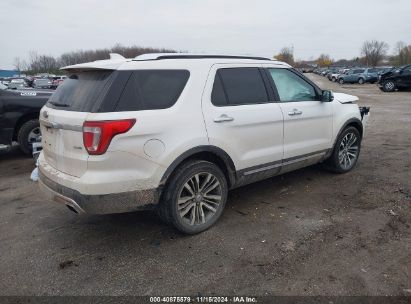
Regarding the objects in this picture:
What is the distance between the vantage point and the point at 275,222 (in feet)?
14.0

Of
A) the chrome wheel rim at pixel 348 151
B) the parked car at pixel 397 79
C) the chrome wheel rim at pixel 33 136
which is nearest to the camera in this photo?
the chrome wheel rim at pixel 348 151

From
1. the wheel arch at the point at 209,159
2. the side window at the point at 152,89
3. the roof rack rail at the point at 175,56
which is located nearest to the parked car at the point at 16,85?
the roof rack rail at the point at 175,56

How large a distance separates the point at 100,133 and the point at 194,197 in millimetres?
1211

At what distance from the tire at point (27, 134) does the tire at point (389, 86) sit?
22771mm

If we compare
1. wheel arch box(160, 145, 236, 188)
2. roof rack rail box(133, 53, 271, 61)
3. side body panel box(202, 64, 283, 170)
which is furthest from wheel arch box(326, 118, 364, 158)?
roof rack rail box(133, 53, 271, 61)

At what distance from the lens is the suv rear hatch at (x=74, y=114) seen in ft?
11.1

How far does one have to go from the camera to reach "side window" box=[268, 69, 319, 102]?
478 centimetres

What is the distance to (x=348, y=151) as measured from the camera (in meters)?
Answer: 5.98

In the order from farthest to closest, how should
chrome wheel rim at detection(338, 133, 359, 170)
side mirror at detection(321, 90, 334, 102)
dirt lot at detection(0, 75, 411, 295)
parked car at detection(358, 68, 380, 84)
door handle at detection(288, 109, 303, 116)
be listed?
parked car at detection(358, 68, 380, 84) < chrome wheel rim at detection(338, 133, 359, 170) < side mirror at detection(321, 90, 334, 102) < door handle at detection(288, 109, 303, 116) < dirt lot at detection(0, 75, 411, 295)

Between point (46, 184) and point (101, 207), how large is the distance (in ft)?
2.82

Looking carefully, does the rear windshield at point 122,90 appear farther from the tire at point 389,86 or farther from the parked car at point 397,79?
the tire at point 389,86

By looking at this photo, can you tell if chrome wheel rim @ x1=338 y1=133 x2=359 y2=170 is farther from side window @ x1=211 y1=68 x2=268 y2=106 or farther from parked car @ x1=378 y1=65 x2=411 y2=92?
parked car @ x1=378 y1=65 x2=411 y2=92

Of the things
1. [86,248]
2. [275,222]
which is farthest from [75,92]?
[275,222]

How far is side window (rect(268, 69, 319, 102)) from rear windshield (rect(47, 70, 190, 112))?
1408mm
